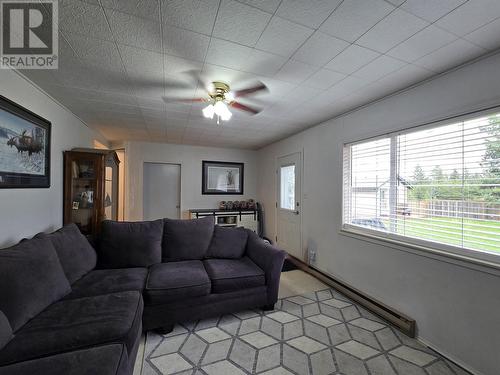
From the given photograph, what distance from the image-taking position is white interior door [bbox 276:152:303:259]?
386 cm

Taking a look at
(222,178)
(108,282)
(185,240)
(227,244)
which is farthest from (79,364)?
(222,178)

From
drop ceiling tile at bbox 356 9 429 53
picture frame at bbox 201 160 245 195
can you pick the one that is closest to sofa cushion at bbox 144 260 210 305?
drop ceiling tile at bbox 356 9 429 53

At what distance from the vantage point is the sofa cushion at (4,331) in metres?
1.11

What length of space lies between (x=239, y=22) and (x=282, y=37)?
0.31 m

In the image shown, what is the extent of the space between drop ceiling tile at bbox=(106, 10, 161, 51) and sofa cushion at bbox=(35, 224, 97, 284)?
5.60 feet

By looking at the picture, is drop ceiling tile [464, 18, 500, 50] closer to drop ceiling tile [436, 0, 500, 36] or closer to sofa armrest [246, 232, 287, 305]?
drop ceiling tile [436, 0, 500, 36]

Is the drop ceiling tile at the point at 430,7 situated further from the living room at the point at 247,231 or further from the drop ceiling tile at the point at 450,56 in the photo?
the drop ceiling tile at the point at 450,56

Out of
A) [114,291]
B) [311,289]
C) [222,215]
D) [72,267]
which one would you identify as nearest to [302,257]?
[311,289]

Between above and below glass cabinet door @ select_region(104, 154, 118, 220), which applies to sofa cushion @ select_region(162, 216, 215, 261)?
below

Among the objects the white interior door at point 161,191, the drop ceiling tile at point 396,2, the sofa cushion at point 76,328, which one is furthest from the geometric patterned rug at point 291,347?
the white interior door at point 161,191

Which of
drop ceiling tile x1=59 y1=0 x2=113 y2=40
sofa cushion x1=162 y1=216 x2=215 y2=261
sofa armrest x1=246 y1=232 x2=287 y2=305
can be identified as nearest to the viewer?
drop ceiling tile x1=59 y1=0 x2=113 y2=40

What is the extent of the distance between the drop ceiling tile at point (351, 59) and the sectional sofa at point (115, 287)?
6.13 ft

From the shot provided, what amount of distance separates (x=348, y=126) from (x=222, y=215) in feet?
10.5

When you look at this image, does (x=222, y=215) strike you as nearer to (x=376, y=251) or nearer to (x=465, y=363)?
(x=376, y=251)
